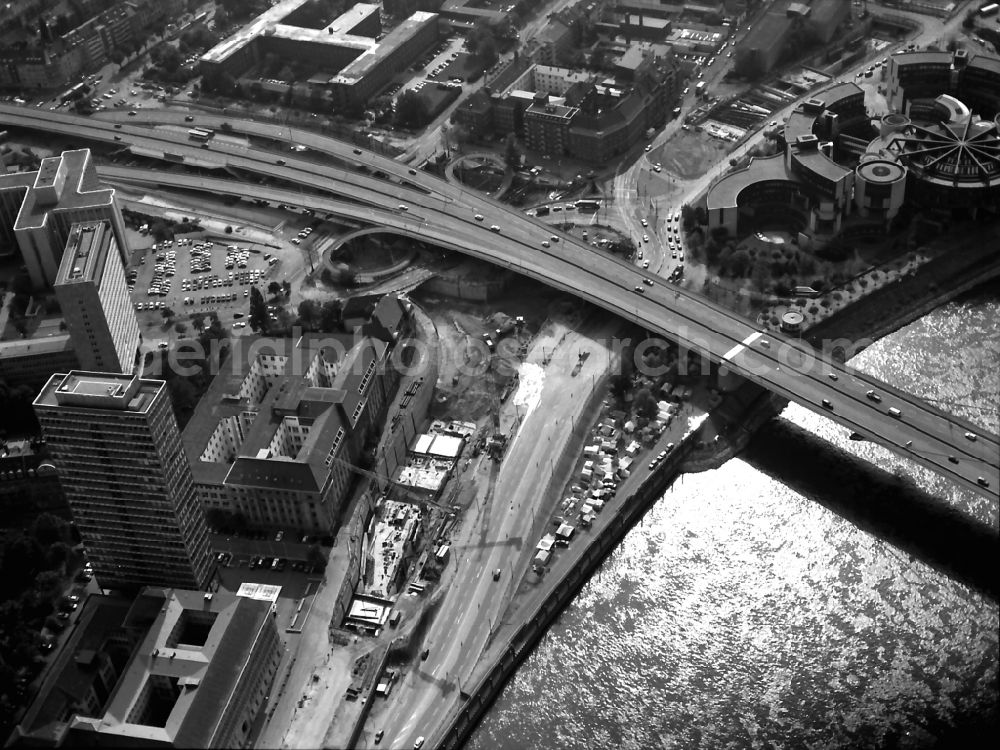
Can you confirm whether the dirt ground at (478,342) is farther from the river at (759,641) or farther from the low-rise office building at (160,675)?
the low-rise office building at (160,675)

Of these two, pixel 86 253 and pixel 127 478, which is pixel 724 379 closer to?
Answer: pixel 127 478

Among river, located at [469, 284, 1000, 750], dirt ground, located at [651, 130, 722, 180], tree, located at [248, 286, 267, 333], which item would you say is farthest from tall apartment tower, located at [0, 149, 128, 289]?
river, located at [469, 284, 1000, 750]

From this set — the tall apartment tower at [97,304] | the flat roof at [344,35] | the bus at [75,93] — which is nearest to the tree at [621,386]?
the tall apartment tower at [97,304]

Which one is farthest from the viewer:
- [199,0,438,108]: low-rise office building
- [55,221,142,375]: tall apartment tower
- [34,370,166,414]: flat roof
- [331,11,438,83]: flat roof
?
[199,0,438,108]: low-rise office building

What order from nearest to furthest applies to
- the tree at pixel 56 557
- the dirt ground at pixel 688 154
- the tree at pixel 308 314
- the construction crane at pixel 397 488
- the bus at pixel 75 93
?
the tree at pixel 56 557
the construction crane at pixel 397 488
the tree at pixel 308 314
the dirt ground at pixel 688 154
the bus at pixel 75 93

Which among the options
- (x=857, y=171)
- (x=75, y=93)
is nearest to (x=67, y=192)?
(x=75, y=93)

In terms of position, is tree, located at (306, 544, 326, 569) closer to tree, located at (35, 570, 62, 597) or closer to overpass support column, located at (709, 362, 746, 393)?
Result: tree, located at (35, 570, 62, 597)

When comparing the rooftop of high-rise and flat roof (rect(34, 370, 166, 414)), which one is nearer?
flat roof (rect(34, 370, 166, 414))
